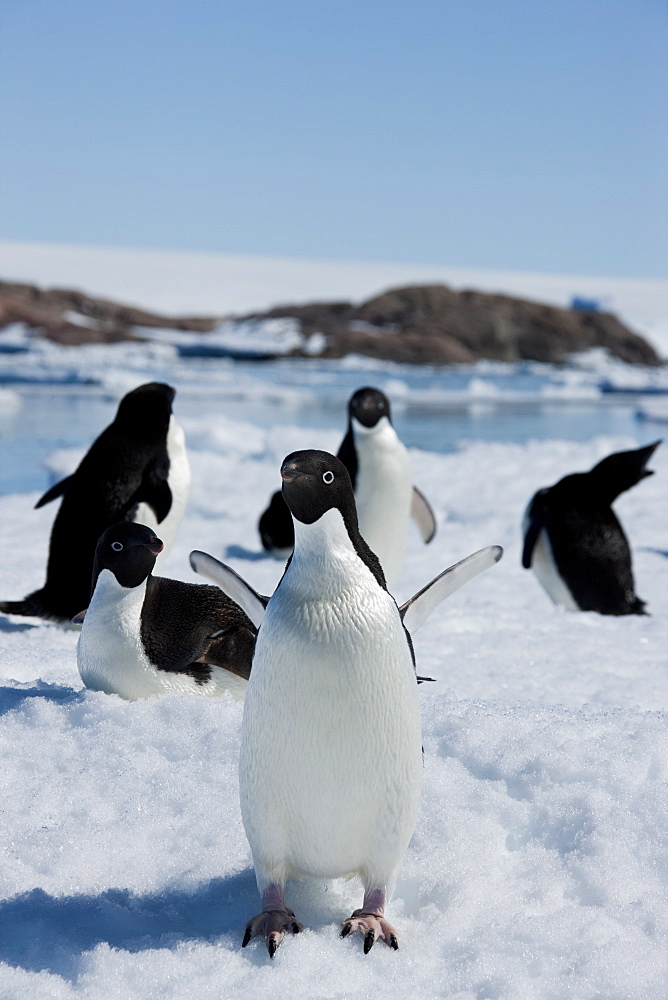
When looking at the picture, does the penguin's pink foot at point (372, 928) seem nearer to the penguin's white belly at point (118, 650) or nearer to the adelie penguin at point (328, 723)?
the adelie penguin at point (328, 723)

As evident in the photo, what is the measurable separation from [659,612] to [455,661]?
1625mm

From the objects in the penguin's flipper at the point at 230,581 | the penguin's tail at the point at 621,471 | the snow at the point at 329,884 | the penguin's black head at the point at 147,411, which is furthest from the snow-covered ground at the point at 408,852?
the penguin's tail at the point at 621,471

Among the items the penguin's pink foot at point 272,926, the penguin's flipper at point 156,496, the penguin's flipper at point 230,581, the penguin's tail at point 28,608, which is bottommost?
the penguin's tail at point 28,608

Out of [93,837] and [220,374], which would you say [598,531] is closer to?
[93,837]

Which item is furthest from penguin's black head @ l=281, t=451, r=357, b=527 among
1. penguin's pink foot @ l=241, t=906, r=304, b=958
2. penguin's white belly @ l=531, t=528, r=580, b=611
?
penguin's white belly @ l=531, t=528, r=580, b=611

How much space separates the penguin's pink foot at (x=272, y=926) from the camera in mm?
1443

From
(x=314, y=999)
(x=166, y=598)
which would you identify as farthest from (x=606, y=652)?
(x=314, y=999)

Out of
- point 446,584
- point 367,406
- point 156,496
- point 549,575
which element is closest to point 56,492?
point 156,496

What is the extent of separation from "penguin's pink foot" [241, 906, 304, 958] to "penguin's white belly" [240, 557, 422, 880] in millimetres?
68

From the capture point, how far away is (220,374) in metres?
28.2

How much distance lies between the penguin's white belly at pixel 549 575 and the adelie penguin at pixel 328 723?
10.3 feet

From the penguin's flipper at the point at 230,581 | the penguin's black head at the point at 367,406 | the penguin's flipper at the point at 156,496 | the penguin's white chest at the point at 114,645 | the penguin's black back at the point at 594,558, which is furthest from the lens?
the penguin's black back at the point at 594,558

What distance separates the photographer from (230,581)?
65.7 inches

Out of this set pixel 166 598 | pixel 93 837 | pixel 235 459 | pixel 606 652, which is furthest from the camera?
pixel 235 459
